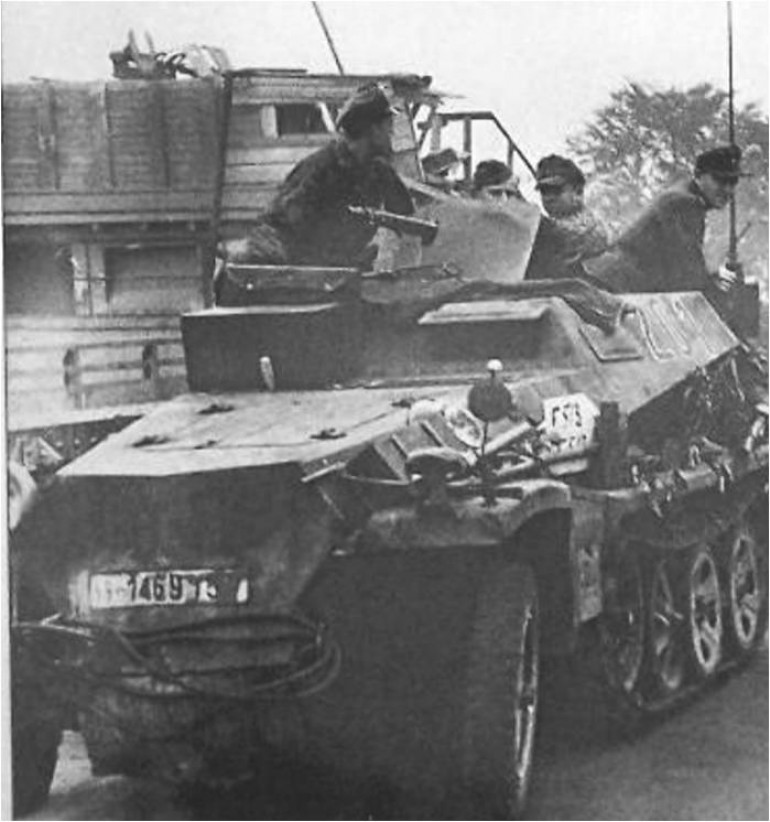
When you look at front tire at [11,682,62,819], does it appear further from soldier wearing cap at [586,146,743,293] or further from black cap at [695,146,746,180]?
black cap at [695,146,746,180]

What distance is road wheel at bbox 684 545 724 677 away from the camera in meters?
5.29

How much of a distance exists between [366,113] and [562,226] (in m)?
0.74

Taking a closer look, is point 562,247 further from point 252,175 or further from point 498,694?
point 498,694

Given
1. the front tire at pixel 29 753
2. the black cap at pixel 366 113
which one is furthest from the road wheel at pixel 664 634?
the front tire at pixel 29 753

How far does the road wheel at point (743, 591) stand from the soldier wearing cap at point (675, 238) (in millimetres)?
910

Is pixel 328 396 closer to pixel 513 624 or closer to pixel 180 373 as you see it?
pixel 180 373

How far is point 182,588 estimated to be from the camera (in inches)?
160

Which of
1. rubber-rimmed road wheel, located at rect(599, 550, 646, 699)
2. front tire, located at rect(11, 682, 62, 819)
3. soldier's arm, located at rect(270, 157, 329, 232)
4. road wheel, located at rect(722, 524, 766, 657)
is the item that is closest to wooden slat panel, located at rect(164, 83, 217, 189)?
soldier's arm, located at rect(270, 157, 329, 232)

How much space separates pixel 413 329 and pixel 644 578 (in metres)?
1.08

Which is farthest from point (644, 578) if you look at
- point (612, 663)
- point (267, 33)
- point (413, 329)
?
point (267, 33)

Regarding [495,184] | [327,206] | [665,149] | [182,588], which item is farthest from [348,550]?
[665,149]

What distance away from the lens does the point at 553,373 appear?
15.8 ft

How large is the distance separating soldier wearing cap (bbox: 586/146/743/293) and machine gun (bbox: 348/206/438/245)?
542 mm

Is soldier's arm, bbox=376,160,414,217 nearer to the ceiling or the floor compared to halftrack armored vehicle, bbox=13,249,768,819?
nearer to the ceiling
